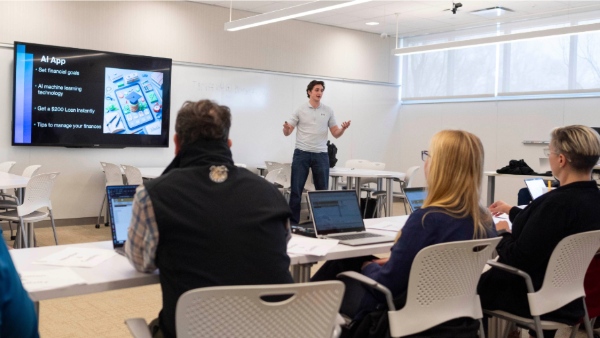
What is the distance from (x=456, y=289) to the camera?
Result: 2.26 m

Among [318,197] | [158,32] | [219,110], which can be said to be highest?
[158,32]

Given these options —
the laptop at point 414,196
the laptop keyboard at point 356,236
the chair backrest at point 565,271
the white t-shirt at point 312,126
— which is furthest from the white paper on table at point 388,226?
the white t-shirt at point 312,126

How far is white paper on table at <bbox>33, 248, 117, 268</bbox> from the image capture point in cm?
209

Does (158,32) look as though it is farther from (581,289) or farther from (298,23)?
(581,289)

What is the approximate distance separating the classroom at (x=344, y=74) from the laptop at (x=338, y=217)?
4690 millimetres

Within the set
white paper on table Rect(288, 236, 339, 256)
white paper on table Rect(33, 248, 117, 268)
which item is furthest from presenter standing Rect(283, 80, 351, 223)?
white paper on table Rect(33, 248, 117, 268)

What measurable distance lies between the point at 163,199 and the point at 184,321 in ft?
1.20

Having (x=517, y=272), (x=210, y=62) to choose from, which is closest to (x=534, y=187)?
(x=517, y=272)

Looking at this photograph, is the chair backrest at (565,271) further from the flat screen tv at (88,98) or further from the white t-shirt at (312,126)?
the flat screen tv at (88,98)

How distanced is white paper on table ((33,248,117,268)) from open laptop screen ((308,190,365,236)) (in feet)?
3.19

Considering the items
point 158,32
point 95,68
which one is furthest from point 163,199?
point 158,32

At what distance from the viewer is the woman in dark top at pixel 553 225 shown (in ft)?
8.34

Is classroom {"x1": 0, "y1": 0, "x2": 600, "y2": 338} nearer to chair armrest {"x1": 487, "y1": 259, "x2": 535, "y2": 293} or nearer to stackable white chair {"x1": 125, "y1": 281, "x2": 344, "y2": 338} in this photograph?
chair armrest {"x1": 487, "y1": 259, "x2": 535, "y2": 293}

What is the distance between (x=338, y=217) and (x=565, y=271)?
1.01m
